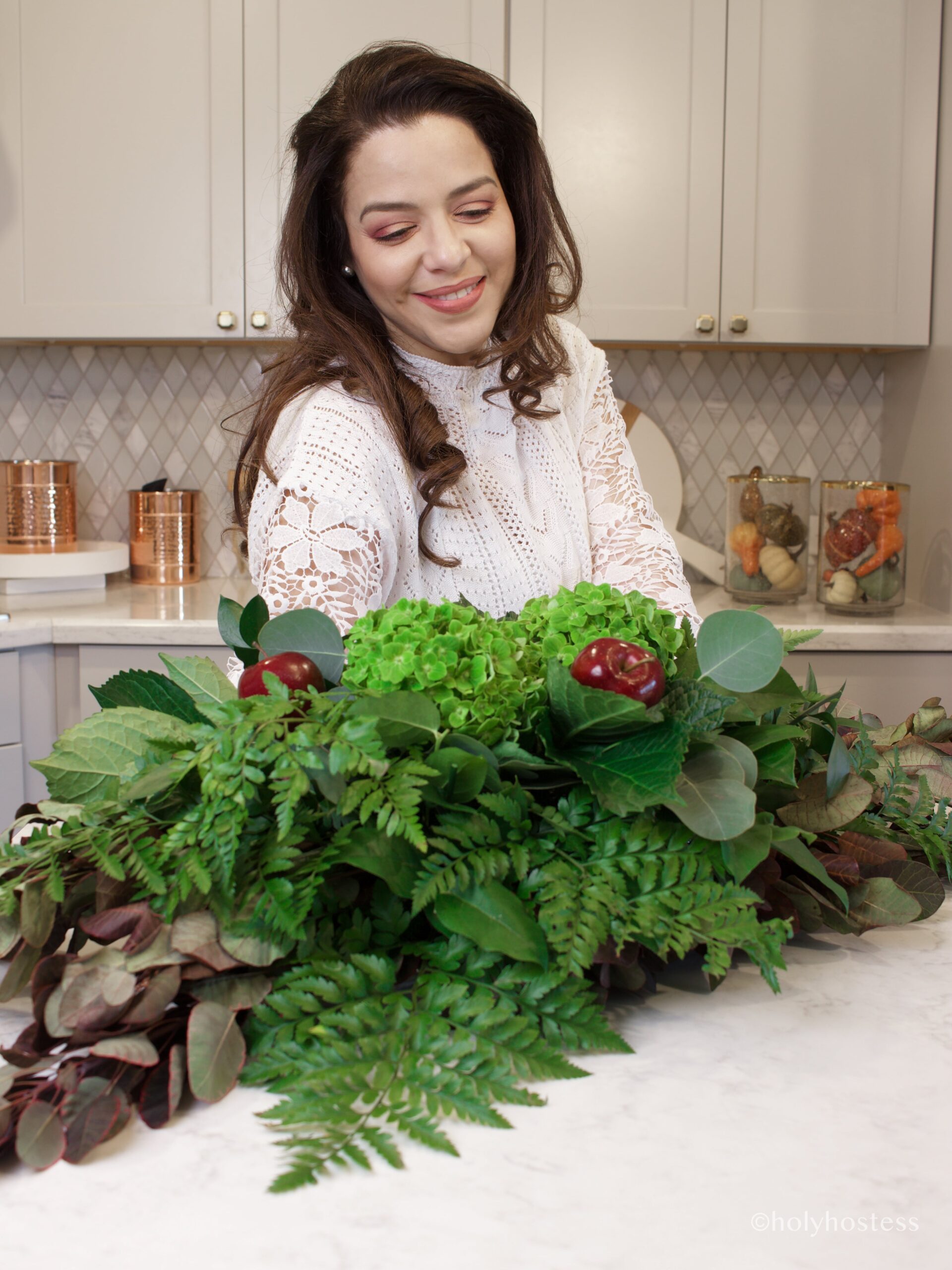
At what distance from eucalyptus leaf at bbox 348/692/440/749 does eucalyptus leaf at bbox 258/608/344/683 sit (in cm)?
8

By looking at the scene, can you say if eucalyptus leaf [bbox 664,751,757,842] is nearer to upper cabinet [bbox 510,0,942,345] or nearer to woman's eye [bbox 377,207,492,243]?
woman's eye [bbox 377,207,492,243]

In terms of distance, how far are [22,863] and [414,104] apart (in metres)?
1.01

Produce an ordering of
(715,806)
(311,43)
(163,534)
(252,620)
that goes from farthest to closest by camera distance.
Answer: (163,534), (311,43), (252,620), (715,806)

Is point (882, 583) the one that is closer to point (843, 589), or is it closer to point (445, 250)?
point (843, 589)

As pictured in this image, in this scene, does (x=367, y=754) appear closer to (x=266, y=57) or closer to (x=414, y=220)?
(x=414, y=220)

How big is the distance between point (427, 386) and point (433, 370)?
0.07 ft

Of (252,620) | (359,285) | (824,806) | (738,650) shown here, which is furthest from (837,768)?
(359,285)

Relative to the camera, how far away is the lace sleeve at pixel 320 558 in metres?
1.14

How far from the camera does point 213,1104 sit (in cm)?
51

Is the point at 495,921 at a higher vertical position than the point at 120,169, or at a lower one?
lower

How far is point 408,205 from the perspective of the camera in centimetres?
126

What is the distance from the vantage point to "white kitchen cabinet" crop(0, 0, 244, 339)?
7.89ft

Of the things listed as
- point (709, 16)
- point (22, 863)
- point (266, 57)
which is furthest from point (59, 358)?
point (22, 863)

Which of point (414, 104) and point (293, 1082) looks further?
point (414, 104)
